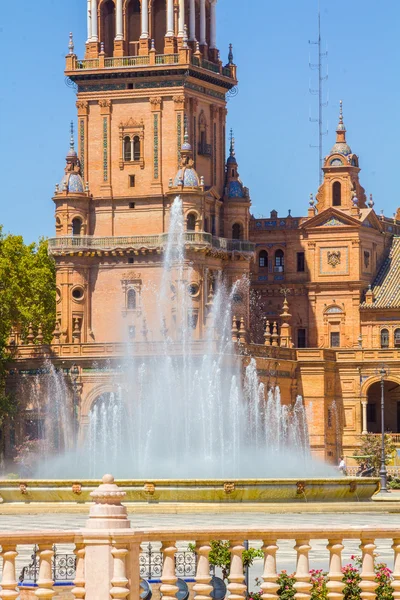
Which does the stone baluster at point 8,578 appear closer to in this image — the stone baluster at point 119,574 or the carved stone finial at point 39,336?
the stone baluster at point 119,574

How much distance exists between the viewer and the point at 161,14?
101 metres

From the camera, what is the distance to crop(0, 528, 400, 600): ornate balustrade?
68.7ft

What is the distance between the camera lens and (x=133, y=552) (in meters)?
21.1

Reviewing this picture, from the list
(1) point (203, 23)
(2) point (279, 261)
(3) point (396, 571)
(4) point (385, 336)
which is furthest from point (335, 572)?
(2) point (279, 261)

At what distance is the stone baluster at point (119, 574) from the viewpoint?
20.9m

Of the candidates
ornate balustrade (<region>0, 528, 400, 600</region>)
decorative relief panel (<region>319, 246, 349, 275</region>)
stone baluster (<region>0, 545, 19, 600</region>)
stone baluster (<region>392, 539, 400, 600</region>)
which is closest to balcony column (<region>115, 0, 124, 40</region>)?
decorative relief panel (<region>319, 246, 349, 275</region>)

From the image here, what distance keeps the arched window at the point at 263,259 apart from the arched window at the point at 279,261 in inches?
25.4

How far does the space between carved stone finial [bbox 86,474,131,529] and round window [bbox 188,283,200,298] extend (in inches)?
2939

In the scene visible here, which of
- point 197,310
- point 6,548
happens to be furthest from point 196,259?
point 6,548

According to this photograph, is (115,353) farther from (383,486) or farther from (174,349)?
(383,486)

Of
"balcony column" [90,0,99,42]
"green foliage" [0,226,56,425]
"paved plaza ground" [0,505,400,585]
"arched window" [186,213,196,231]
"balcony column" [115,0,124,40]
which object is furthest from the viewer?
"balcony column" [90,0,99,42]

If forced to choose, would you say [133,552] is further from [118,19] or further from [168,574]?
[118,19]

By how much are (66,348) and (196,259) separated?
8.77 m

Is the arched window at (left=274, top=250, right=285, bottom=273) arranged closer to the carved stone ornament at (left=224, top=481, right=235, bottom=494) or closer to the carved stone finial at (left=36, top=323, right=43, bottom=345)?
the carved stone finial at (left=36, top=323, right=43, bottom=345)
